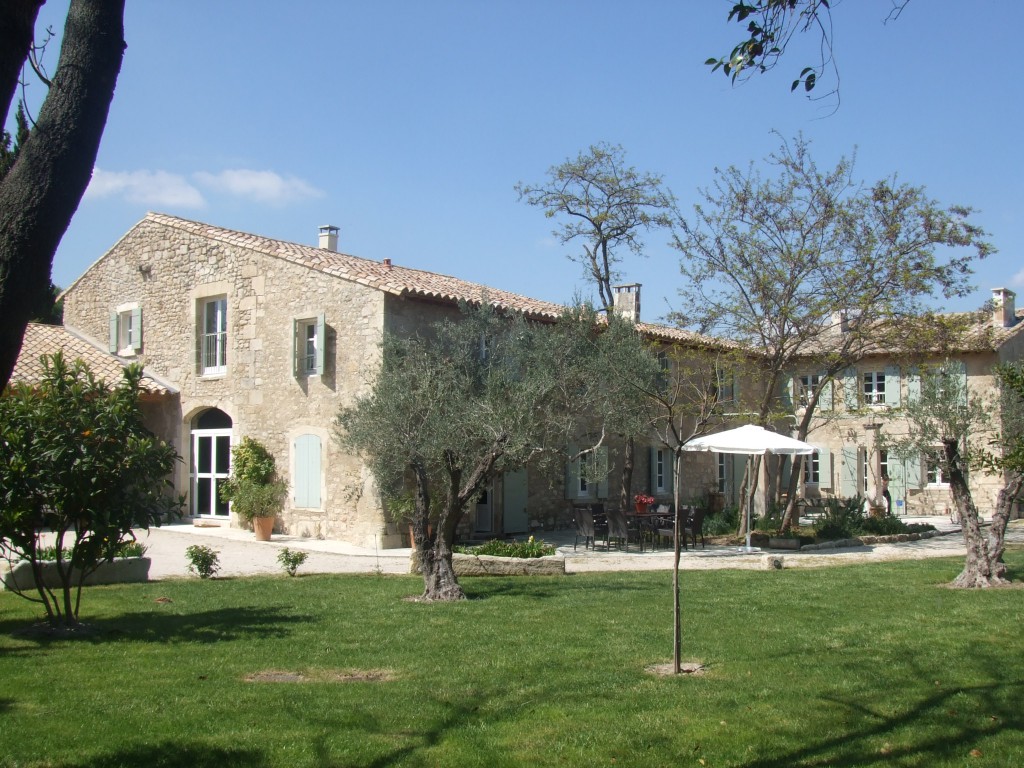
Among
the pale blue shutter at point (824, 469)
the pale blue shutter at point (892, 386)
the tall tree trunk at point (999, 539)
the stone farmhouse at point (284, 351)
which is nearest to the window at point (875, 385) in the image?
the pale blue shutter at point (892, 386)

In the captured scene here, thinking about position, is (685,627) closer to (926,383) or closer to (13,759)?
(13,759)

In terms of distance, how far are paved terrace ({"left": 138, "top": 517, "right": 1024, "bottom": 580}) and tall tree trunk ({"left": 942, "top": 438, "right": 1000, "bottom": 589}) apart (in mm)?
3173

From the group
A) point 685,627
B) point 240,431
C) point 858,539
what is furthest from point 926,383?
point 240,431

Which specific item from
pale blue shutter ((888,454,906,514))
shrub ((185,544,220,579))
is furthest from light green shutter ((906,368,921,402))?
shrub ((185,544,220,579))

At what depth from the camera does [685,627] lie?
8266 mm

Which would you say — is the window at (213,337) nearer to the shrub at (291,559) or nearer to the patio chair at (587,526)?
the patio chair at (587,526)

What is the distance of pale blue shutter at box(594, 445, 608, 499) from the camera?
17.3 meters

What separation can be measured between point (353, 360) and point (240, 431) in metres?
3.66

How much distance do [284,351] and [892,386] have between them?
56.9 ft

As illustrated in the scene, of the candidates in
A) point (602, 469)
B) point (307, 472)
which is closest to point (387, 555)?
point (307, 472)

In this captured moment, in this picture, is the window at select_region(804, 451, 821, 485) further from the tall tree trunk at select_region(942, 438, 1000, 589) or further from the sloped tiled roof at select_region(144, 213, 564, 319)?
the tall tree trunk at select_region(942, 438, 1000, 589)

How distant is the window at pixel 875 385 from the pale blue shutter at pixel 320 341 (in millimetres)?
16975

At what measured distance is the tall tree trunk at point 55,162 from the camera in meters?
3.10

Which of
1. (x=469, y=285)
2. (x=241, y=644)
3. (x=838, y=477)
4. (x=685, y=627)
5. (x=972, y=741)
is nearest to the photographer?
(x=972, y=741)
